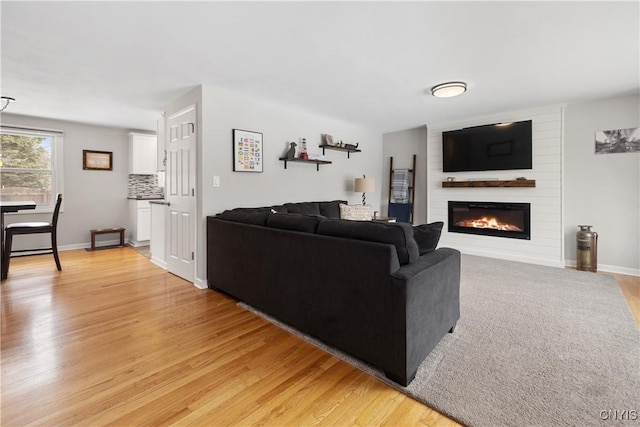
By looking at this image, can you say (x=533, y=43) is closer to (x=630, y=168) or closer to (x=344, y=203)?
(x=630, y=168)

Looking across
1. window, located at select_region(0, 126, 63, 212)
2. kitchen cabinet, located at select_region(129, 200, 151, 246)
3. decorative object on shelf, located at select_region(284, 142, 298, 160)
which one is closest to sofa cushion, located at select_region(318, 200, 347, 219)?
decorative object on shelf, located at select_region(284, 142, 298, 160)

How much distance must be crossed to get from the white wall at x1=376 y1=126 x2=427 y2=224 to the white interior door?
150 inches

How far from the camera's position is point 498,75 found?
9.84ft

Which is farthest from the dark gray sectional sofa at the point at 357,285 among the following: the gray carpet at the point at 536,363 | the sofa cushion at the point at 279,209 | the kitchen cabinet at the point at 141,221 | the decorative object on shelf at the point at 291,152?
the kitchen cabinet at the point at 141,221

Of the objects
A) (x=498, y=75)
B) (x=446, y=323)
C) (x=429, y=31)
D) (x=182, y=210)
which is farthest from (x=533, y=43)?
(x=182, y=210)

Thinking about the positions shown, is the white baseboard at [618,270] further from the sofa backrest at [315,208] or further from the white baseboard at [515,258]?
the sofa backrest at [315,208]

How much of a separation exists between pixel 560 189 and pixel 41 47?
19.6 feet

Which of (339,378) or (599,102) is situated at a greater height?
(599,102)

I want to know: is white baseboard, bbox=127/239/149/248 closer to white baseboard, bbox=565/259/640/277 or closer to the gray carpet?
the gray carpet

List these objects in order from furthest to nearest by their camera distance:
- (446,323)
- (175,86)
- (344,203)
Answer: (344,203) < (175,86) < (446,323)

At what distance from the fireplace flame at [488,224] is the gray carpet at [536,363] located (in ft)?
5.22

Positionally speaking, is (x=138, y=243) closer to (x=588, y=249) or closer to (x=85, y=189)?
(x=85, y=189)

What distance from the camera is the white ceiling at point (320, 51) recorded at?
6.36 feet

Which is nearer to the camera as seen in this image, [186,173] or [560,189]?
[186,173]
